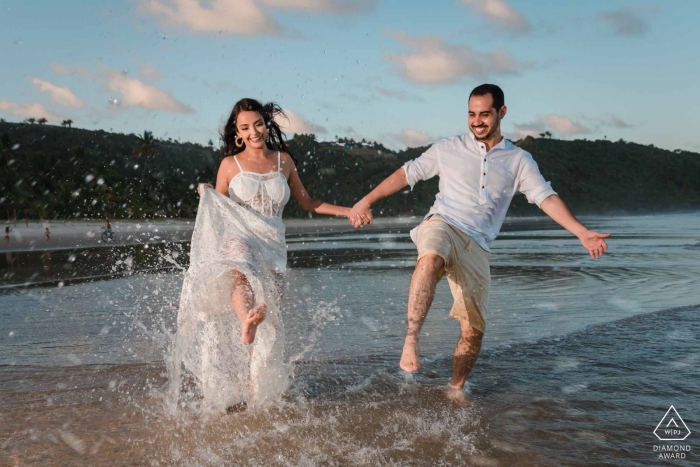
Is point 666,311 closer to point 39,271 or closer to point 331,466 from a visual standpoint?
point 331,466

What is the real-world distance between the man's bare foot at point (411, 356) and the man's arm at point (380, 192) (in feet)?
3.55

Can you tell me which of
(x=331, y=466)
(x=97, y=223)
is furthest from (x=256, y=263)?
(x=97, y=223)

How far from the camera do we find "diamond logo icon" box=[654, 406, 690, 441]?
3.81 metres

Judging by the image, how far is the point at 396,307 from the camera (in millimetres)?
9312

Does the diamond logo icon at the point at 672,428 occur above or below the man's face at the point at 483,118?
below

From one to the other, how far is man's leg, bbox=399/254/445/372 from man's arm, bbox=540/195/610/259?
0.83 m

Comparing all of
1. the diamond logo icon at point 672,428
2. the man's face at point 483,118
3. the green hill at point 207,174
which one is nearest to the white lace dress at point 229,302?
the man's face at point 483,118

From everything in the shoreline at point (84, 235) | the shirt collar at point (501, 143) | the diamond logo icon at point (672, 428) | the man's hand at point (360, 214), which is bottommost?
the shoreline at point (84, 235)

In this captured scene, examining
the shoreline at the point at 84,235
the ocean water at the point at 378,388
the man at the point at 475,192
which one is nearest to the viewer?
the ocean water at the point at 378,388

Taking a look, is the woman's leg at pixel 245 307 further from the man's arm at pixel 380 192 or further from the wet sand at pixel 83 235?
the wet sand at pixel 83 235

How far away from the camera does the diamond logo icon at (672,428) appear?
12.5 feet

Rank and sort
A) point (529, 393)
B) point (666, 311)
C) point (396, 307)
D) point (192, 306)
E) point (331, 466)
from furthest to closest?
point (396, 307) < point (666, 311) < point (529, 393) < point (192, 306) < point (331, 466)

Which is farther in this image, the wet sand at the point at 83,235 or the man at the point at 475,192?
the wet sand at the point at 83,235

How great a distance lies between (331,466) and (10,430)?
222 cm
